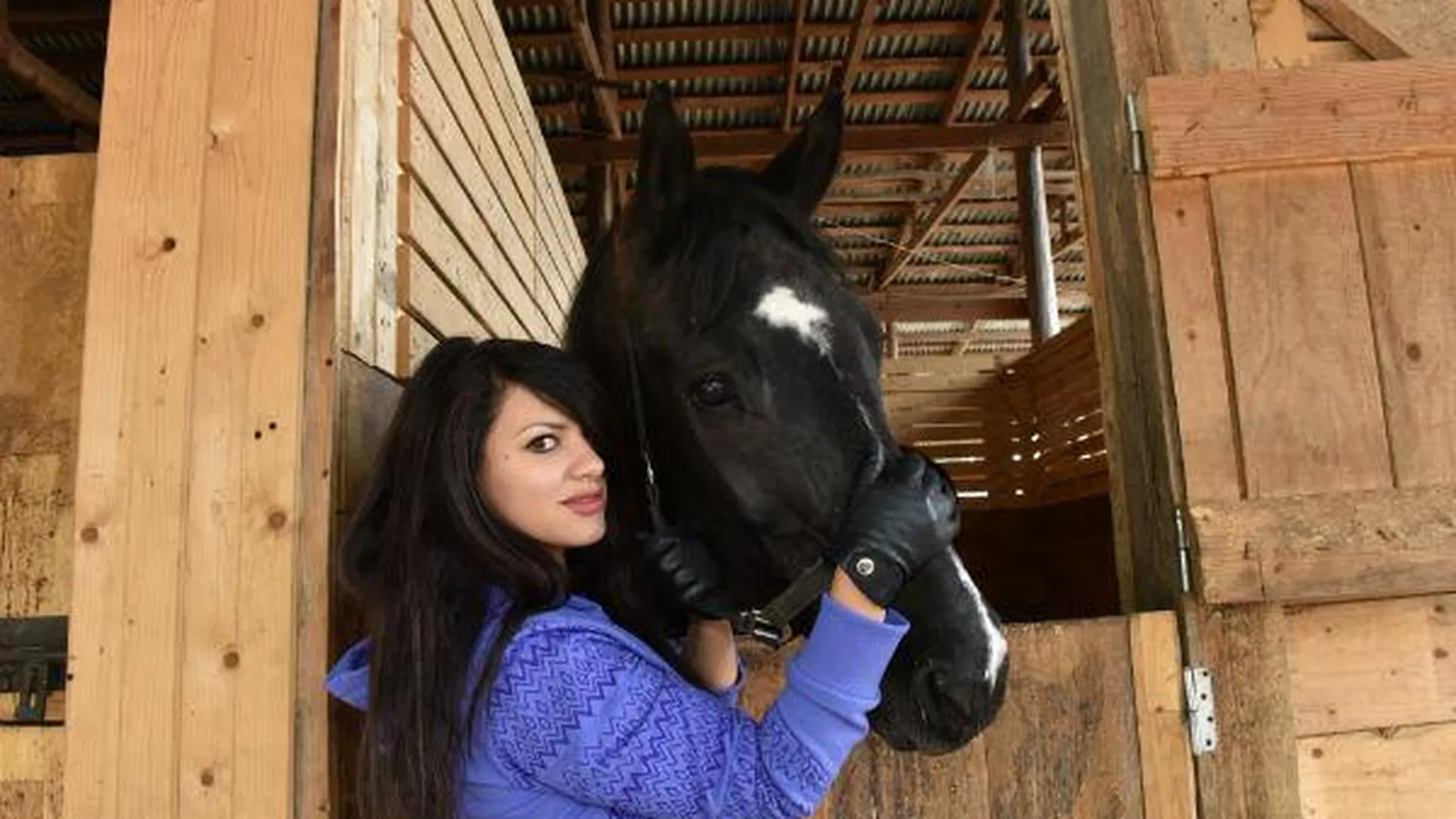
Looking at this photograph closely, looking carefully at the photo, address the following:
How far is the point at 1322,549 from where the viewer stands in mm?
2143

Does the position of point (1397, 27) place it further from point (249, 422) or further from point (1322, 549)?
point (249, 422)

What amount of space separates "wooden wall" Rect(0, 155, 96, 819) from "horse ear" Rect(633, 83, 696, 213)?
1.08 metres

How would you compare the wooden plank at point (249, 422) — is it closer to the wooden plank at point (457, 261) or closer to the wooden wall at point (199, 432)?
the wooden wall at point (199, 432)

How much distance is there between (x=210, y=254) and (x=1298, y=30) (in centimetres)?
224

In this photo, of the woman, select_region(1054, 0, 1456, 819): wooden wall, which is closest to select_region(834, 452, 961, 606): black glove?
the woman

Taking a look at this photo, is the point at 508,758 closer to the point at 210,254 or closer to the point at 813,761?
the point at 813,761

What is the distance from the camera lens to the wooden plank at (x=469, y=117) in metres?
2.79

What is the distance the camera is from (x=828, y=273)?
70.8 inches

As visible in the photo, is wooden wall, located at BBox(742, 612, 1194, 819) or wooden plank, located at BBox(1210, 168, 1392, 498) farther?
wooden plank, located at BBox(1210, 168, 1392, 498)

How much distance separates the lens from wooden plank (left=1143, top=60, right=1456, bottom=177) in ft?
7.48

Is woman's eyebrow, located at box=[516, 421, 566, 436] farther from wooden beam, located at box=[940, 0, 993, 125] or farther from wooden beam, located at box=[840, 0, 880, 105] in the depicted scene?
wooden beam, located at box=[940, 0, 993, 125]

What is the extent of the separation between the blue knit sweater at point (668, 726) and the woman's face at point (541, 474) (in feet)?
0.58

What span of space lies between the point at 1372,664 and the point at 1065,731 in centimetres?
64

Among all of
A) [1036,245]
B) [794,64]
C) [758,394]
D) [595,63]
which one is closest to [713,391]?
[758,394]
